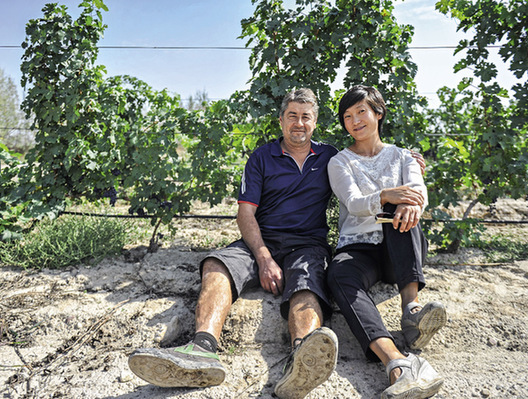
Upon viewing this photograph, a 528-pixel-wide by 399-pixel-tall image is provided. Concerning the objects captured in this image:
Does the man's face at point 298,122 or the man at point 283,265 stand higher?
the man's face at point 298,122

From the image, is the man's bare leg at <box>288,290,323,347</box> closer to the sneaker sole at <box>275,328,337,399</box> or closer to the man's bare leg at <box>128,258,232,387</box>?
the sneaker sole at <box>275,328,337,399</box>

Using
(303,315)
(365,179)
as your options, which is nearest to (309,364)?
(303,315)

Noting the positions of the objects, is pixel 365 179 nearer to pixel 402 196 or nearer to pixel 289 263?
pixel 402 196

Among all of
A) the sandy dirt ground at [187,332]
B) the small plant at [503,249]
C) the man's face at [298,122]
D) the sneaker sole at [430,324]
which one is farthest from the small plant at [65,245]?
the small plant at [503,249]

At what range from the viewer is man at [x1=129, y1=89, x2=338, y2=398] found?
169 cm

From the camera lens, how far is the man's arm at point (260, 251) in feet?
7.80

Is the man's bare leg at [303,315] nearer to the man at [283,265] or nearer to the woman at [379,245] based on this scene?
the man at [283,265]

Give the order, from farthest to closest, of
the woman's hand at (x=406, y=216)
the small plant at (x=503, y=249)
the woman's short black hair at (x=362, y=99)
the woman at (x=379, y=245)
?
the small plant at (x=503, y=249) → the woman's short black hair at (x=362, y=99) → the woman's hand at (x=406, y=216) → the woman at (x=379, y=245)

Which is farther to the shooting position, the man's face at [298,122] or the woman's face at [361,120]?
the man's face at [298,122]

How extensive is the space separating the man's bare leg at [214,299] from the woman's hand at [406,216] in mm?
987

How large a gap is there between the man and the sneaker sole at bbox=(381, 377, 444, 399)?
28 cm

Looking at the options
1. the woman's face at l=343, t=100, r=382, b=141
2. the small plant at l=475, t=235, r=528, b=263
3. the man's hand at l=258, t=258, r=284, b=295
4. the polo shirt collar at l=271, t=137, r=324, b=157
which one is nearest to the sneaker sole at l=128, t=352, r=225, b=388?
the man's hand at l=258, t=258, r=284, b=295

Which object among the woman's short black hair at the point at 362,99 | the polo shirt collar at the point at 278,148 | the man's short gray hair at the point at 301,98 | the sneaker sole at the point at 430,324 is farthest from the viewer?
the polo shirt collar at the point at 278,148

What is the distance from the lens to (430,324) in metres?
1.99
